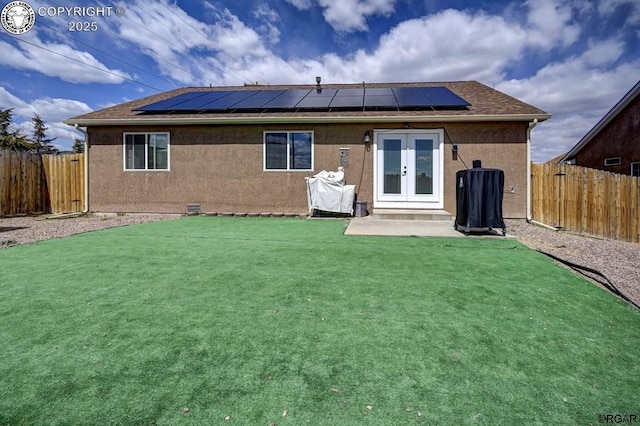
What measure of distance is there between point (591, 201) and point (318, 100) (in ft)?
Answer: 25.8

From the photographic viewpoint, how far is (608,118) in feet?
41.5

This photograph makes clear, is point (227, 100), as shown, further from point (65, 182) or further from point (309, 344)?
point (309, 344)

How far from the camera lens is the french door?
9570mm

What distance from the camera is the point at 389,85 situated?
1321 cm

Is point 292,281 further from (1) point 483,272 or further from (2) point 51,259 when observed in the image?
(2) point 51,259

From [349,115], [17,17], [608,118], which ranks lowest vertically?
[349,115]

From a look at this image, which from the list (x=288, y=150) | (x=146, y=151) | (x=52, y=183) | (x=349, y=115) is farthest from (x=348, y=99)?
(x=52, y=183)

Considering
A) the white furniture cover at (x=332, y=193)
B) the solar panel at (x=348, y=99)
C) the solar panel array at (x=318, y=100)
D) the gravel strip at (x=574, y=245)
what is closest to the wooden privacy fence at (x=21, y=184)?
the gravel strip at (x=574, y=245)

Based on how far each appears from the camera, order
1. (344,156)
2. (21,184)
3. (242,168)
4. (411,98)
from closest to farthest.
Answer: (344,156) < (242,168) < (21,184) < (411,98)

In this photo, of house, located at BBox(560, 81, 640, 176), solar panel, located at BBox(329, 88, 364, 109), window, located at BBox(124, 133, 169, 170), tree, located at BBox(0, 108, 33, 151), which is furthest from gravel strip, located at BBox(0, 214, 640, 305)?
tree, located at BBox(0, 108, 33, 151)

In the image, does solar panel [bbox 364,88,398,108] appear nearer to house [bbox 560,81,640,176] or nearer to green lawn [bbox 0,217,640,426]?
green lawn [bbox 0,217,640,426]

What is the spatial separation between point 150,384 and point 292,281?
6.48 feet

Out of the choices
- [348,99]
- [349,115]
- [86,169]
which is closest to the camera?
[349,115]

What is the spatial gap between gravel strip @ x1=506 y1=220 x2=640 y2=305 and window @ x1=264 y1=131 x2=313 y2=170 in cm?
583
